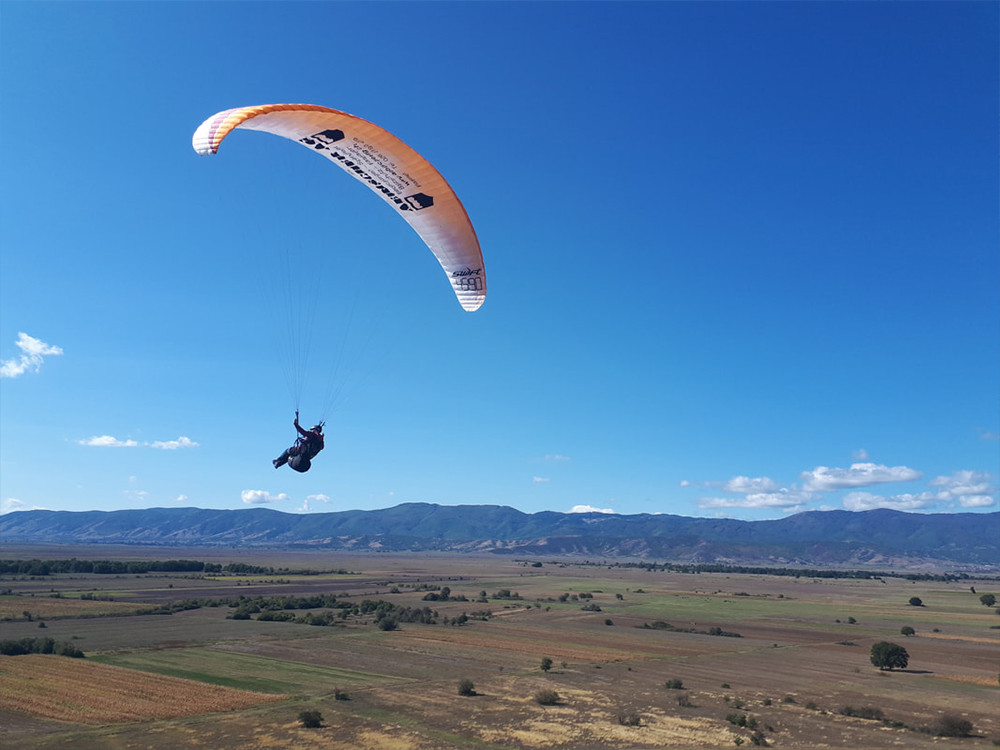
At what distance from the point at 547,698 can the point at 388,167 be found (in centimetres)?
2470

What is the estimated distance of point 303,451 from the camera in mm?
24141

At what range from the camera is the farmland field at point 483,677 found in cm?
2722

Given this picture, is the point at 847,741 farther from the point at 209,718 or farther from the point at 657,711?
the point at 209,718

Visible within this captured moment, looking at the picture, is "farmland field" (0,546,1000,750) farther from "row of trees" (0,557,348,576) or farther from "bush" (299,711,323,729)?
"row of trees" (0,557,348,576)

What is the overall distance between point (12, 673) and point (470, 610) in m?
48.7

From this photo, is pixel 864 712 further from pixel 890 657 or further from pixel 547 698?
pixel 890 657

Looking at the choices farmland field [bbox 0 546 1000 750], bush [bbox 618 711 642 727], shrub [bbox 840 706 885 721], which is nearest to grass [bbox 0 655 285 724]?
farmland field [bbox 0 546 1000 750]

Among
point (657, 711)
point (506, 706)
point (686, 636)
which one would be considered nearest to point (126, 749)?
point (506, 706)

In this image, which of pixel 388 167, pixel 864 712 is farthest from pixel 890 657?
pixel 388 167

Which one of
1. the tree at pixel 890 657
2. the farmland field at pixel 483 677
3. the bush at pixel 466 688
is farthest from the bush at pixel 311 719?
the tree at pixel 890 657

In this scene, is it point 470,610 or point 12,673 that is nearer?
point 12,673

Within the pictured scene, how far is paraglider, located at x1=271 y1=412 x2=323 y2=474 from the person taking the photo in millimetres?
24047

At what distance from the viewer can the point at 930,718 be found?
31.0m

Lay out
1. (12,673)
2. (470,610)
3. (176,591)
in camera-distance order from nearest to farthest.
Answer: (12,673) < (470,610) < (176,591)
